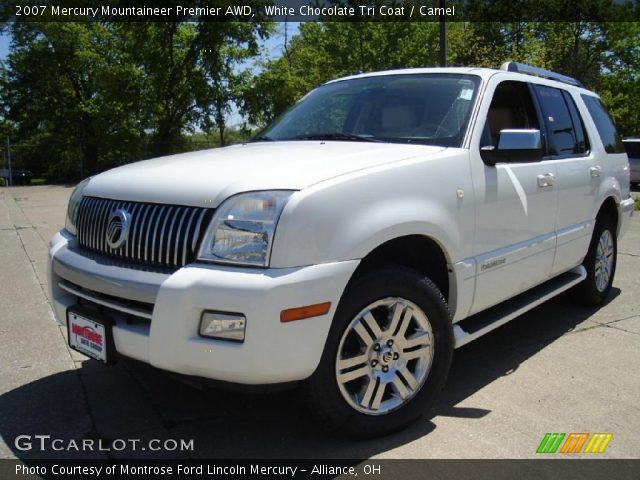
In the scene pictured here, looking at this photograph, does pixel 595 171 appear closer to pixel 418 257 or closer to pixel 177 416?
pixel 418 257

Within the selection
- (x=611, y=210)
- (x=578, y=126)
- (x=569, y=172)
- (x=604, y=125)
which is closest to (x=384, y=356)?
(x=569, y=172)

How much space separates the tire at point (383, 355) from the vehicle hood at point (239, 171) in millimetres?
540

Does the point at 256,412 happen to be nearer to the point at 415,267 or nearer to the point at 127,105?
the point at 415,267

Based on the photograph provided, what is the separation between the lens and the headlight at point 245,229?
238cm

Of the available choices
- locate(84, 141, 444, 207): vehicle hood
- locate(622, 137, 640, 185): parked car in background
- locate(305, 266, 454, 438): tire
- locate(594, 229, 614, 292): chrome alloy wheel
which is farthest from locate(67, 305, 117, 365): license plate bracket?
locate(622, 137, 640, 185): parked car in background

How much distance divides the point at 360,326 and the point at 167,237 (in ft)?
3.11

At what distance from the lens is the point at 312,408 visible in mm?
2604

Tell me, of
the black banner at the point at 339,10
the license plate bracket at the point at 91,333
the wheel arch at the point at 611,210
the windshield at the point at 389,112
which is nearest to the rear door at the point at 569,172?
the wheel arch at the point at 611,210

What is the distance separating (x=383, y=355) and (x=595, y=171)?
284 centimetres

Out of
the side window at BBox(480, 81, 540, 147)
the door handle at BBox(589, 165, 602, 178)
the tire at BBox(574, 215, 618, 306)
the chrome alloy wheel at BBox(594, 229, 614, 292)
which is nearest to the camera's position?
the side window at BBox(480, 81, 540, 147)

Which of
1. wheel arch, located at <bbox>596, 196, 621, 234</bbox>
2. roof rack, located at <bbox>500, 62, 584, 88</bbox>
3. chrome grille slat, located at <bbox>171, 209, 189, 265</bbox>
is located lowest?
wheel arch, located at <bbox>596, 196, 621, 234</bbox>

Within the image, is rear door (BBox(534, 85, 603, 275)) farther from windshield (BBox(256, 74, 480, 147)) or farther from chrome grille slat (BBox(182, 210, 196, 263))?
chrome grille slat (BBox(182, 210, 196, 263))

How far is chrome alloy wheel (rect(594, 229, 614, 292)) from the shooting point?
5.04m

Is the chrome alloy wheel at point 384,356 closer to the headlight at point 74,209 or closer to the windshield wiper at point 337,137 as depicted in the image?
the windshield wiper at point 337,137
